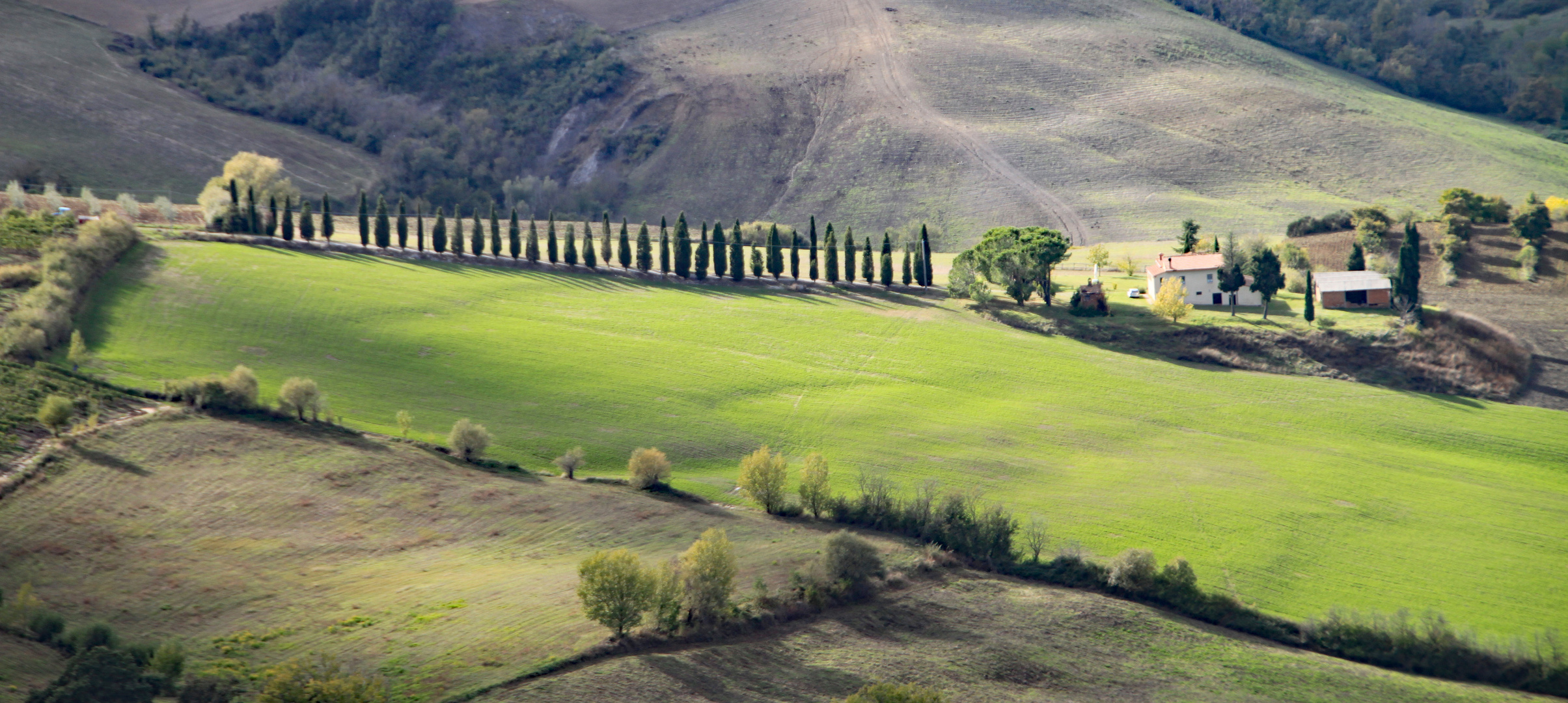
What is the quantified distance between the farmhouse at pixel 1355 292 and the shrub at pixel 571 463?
63449mm

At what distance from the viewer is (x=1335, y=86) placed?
182 m

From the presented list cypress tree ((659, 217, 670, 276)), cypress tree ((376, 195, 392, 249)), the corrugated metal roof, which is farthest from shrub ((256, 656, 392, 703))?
the corrugated metal roof

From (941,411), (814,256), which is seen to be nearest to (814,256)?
(814,256)

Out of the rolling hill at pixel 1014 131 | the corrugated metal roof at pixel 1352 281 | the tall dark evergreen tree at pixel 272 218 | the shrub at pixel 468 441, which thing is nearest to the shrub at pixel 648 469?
the shrub at pixel 468 441

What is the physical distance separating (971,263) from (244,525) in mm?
64423

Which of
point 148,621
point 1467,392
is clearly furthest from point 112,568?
point 1467,392

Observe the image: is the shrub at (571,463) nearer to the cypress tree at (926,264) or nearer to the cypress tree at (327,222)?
the cypress tree at (926,264)

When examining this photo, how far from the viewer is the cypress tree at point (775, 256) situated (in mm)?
104875

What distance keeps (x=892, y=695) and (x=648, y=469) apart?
25.2 metres

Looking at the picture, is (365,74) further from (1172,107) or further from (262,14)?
(1172,107)

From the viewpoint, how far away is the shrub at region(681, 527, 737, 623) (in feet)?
155

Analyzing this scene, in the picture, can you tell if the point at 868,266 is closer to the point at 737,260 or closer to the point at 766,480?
the point at 737,260

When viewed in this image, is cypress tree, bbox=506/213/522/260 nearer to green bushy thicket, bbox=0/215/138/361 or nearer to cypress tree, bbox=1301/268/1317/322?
green bushy thicket, bbox=0/215/138/361

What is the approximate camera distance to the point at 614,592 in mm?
45281
